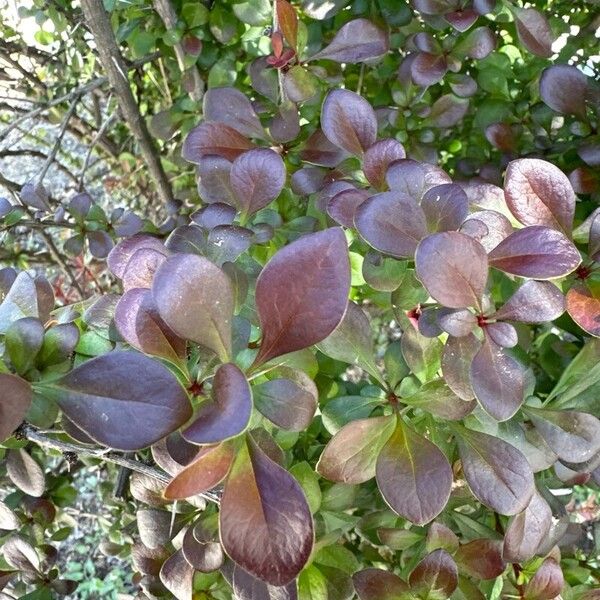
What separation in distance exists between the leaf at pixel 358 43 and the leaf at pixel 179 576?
571mm

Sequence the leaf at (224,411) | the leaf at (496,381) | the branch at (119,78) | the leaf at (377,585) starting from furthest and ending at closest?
the branch at (119,78) < the leaf at (377,585) < the leaf at (496,381) < the leaf at (224,411)

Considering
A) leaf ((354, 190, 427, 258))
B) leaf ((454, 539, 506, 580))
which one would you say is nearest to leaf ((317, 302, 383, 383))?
leaf ((354, 190, 427, 258))

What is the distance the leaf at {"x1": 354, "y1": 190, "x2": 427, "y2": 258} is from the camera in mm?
505

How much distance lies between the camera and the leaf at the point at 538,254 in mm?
487

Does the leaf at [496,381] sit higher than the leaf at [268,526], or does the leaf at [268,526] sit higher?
the leaf at [268,526]

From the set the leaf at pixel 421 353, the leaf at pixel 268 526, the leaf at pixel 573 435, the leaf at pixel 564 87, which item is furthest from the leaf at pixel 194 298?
the leaf at pixel 564 87

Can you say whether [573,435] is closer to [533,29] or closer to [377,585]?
[377,585]

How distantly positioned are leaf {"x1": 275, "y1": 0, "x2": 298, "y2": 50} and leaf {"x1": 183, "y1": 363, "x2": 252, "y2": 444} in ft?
1.37

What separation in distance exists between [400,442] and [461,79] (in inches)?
21.7

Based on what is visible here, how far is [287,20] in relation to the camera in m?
0.69

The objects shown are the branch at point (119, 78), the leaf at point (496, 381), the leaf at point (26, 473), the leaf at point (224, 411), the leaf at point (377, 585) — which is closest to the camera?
the leaf at point (224, 411)

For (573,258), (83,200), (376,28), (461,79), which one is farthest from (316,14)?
(573,258)

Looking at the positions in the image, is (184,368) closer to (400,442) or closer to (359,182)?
(400,442)

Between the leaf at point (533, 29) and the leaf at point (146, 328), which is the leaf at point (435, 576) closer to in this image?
the leaf at point (146, 328)
